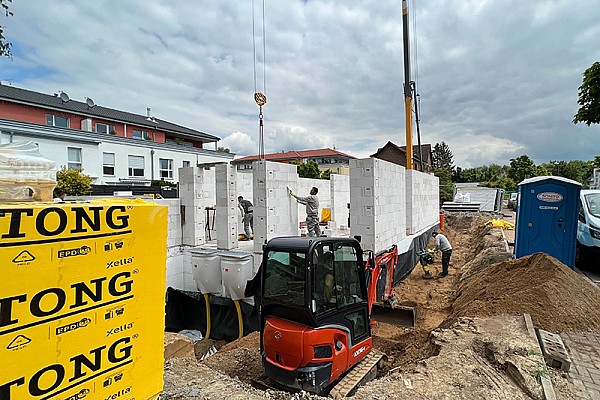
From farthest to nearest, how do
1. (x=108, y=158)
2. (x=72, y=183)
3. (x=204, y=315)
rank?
(x=108, y=158), (x=72, y=183), (x=204, y=315)

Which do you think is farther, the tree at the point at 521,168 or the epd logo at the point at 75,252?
the tree at the point at 521,168

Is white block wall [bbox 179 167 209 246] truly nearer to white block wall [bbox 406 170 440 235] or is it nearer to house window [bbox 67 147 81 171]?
white block wall [bbox 406 170 440 235]

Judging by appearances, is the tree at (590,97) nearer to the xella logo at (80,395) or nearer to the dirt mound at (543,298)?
the dirt mound at (543,298)

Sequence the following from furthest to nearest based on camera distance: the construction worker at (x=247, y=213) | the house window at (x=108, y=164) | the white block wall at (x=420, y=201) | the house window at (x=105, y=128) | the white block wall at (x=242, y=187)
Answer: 1. the house window at (x=105, y=128)
2. the house window at (x=108, y=164)
3. the white block wall at (x=242, y=187)
4. the white block wall at (x=420, y=201)
5. the construction worker at (x=247, y=213)

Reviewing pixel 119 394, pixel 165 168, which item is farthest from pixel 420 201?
pixel 165 168

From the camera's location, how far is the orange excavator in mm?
3580

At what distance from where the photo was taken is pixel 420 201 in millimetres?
12711

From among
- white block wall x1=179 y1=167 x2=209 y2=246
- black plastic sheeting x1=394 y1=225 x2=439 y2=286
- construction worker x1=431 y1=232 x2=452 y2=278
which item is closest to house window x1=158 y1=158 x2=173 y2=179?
white block wall x1=179 y1=167 x2=209 y2=246

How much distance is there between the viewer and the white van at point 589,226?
23.9 feet

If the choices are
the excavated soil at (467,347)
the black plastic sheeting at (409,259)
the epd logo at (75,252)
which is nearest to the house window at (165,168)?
the black plastic sheeting at (409,259)

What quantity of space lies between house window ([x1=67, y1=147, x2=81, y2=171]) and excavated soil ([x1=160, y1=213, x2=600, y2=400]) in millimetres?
17097

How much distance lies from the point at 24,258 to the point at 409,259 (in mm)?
9980

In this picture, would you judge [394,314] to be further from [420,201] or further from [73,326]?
[420,201]

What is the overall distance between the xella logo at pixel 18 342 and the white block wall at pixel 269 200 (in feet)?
19.8
